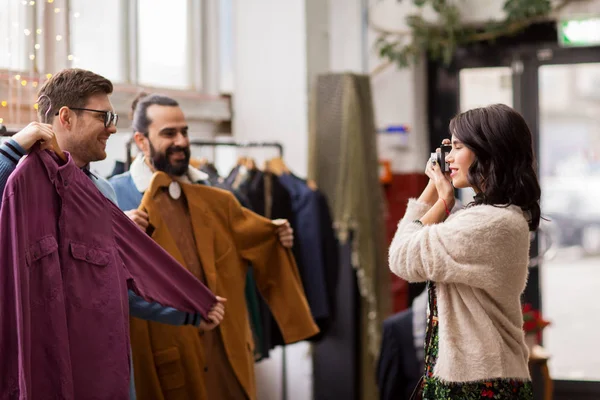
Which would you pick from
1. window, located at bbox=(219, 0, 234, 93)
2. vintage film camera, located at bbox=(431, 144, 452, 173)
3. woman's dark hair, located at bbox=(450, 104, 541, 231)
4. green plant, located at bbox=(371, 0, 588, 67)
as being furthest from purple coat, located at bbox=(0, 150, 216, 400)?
green plant, located at bbox=(371, 0, 588, 67)

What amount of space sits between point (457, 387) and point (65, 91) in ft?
4.16

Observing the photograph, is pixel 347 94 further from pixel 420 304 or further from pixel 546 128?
pixel 420 304

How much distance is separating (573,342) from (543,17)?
6.78ft

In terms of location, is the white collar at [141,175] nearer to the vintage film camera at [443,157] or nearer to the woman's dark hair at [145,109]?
the woman's dark hair at [145,109]

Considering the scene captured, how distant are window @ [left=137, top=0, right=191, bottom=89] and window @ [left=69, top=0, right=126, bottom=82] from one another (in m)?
0.16

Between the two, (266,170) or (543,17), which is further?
(543,17)

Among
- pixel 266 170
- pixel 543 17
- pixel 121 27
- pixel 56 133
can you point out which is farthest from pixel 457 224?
pixel 543 17

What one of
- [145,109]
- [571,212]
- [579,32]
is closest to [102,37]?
[145,109]

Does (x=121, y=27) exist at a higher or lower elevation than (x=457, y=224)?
higher

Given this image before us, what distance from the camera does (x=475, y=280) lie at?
2.13m

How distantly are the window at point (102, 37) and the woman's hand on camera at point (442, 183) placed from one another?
6.67 feet

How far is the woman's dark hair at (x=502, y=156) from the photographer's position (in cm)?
214

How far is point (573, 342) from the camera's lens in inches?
221

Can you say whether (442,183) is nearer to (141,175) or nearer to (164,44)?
(141,175)
